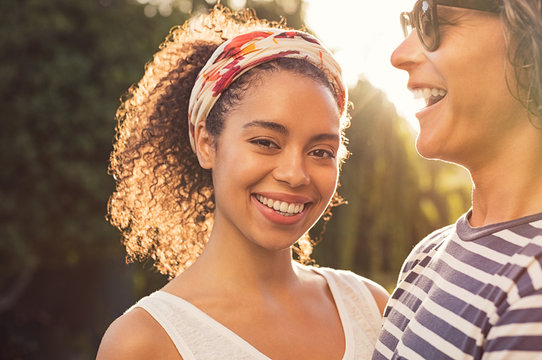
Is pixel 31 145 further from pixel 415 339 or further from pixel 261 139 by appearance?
pixel 415 339

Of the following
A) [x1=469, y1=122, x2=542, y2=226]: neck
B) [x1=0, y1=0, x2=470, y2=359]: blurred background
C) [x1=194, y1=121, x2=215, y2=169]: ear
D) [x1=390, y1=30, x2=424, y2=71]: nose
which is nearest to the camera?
[x1=469, y1=122, x2=542, y2=226]: neck

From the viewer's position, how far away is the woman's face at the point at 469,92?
188cm

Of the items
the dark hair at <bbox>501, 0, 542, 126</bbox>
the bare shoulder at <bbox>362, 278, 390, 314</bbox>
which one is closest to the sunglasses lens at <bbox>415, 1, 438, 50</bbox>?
the dark hair at <bbox>501, 0, 542, 126</bbox>

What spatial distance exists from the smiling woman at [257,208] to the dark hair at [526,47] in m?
0.91

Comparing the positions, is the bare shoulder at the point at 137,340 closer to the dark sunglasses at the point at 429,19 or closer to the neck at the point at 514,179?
the neck at the point at 514,179

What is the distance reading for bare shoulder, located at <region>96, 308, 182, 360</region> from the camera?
228 centimetres

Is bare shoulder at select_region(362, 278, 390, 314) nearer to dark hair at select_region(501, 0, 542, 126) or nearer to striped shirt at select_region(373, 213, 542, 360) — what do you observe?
striped shirt at select_region(373, 213, 542, 360)

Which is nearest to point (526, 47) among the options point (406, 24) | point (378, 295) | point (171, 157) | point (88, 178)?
point (406, 24)

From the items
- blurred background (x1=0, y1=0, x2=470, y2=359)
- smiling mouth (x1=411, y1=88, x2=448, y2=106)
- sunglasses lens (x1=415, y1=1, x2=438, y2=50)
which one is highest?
sunglasses lens (x1=415, y1=1, x2=438, y2=50)

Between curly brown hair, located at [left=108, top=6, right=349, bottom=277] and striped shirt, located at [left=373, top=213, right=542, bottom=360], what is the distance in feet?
4.25

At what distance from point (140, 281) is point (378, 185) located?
13.3ft

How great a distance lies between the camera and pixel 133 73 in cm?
736

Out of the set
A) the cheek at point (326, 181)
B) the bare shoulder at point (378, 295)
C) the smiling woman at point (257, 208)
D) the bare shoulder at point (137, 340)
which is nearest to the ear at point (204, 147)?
the smiling woman at point (257, 208)

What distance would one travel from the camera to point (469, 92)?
1918 mm
